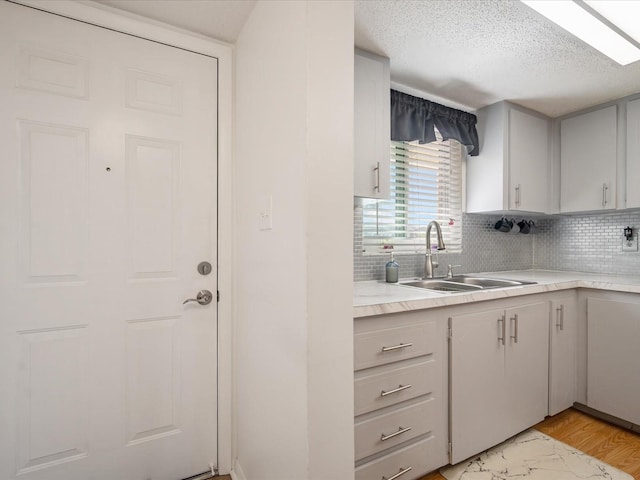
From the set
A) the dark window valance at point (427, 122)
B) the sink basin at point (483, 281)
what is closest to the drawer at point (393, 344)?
the sink basin at point (483, 281)

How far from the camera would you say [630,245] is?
257 cm

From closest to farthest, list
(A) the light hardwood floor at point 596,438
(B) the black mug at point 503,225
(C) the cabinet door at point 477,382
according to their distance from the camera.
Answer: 1. (C) the cabinet door at point 477,382
2. (A) the light hardwood floor at point 596,438
3. (B) the black mug at point 503,225

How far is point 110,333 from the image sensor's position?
1433 mm

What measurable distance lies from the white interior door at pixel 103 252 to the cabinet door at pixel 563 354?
2048 mm

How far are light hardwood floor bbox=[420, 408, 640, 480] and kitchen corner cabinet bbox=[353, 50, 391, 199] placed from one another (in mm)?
1518

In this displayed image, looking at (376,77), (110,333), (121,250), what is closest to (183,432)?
(110,333)

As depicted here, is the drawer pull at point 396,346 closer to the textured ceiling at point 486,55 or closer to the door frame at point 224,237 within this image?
the door frame at point 224,237

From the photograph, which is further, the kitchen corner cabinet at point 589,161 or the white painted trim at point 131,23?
the kitchen corner cabinet at point 589,161

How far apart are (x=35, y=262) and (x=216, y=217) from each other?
722 millimetres

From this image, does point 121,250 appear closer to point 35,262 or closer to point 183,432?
point 35,262

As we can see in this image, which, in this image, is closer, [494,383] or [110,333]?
[110,333]

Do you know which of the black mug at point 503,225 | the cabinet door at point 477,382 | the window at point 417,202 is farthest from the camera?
the black mug at point 503,225

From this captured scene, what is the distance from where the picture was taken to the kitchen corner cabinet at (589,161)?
96.7 inches

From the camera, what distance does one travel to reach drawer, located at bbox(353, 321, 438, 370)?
4.46 feet
